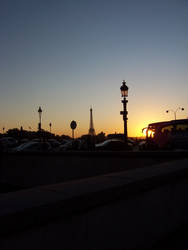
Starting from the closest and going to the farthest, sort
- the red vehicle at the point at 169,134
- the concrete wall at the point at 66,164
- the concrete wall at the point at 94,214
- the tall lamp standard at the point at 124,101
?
the concrete wall at the point at 94,214, the concrete wall at the point at 66,164, the tall lamp standard at the point at 124,101, the red vehicle at the point at 169,134

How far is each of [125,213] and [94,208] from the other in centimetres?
58

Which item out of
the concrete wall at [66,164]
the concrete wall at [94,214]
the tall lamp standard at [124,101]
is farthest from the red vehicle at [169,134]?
the concrete wall at [94,214]

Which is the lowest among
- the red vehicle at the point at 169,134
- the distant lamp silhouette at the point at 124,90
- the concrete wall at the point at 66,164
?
the concrete wall at the point at 66,164

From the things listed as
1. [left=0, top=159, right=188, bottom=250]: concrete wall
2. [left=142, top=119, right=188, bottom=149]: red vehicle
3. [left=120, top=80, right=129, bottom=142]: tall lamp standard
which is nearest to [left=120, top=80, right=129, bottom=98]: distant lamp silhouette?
[left=120, top=80, right=129, bottom=142]: tall lamp standard

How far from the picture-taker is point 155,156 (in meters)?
8.38

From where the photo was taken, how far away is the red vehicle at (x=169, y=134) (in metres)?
21.7

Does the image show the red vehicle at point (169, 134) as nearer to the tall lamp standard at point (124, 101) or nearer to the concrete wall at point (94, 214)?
the tall lamp standard at point (124, 101)

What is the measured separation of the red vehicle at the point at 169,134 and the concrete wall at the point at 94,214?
60.3 feet

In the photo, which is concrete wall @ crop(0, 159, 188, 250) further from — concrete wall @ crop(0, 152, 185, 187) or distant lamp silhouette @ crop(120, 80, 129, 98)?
distant lamp silhouette @ crop(120, 80, 129, 98)

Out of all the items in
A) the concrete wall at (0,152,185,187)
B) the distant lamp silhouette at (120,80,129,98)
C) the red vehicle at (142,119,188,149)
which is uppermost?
the distant lamp silhouette at (120,80,129,98)

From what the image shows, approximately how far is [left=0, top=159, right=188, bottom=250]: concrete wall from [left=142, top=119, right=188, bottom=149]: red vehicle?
18.4 meters

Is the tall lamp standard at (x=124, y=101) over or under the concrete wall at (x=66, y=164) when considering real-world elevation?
over

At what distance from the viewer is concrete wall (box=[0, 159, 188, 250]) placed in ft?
6.69

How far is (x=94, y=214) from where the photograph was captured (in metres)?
2.65
